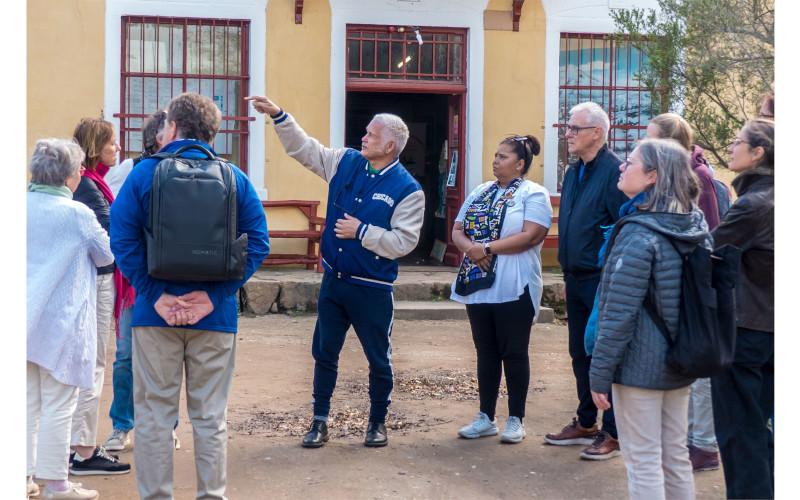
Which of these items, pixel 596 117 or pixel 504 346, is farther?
pixel 504 346

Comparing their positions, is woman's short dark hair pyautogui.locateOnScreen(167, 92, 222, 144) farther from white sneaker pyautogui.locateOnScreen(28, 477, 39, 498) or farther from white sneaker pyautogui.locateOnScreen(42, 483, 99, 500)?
white sneaker pyautogui.locateOnScreen(28, 477, 39, 498)

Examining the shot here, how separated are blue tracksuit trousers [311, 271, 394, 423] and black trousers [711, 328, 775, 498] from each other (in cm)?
205

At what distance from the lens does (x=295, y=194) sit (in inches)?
473

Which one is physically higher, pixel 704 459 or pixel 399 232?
pixel 399 232

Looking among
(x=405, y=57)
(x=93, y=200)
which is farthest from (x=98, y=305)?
(x=405, y=57)

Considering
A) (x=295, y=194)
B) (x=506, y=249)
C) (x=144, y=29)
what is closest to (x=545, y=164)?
(x=295, y=194)

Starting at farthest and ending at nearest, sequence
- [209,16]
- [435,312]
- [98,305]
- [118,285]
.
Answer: [209,16], [435,312], [118,285], [98,305]

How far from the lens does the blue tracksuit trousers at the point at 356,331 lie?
232 inches

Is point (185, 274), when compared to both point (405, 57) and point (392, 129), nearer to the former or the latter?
point (392, 129)

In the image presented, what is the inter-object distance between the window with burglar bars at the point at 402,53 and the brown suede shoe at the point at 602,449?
7150 mm

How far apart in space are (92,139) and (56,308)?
44.8 inches

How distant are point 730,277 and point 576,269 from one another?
1733mm

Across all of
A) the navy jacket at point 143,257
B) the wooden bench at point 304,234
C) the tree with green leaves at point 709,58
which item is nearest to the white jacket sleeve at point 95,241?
the navy jacket at point 143,257

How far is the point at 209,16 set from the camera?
11.7m
